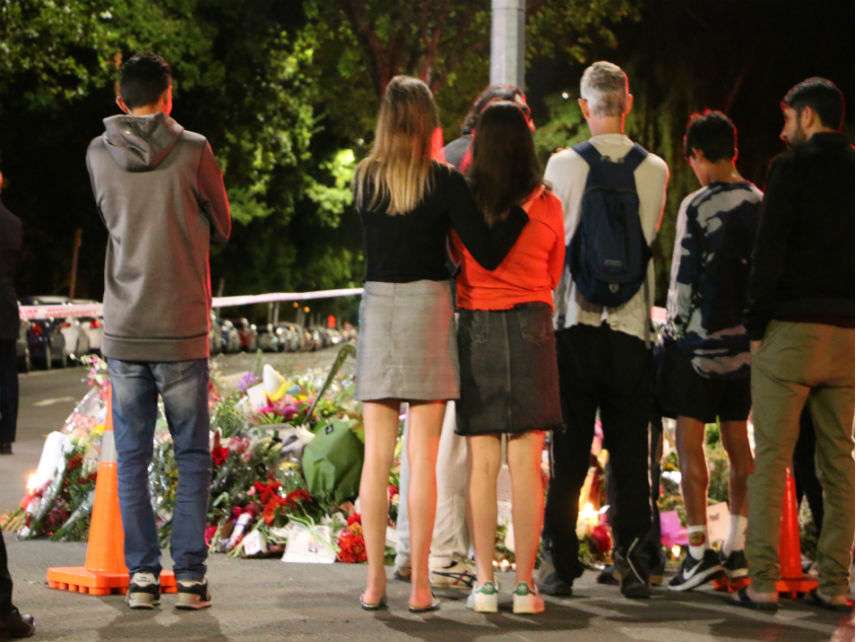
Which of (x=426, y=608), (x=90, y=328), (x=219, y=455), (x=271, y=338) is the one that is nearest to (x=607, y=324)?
(x=426, y=608)

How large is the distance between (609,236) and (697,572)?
162 centimetres

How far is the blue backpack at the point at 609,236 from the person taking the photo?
7230mm

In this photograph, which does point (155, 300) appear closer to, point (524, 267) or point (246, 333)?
point (524, 267)

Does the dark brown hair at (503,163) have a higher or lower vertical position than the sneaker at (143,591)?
higher

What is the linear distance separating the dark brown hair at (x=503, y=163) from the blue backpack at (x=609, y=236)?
1.72ft

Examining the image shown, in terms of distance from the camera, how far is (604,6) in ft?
92.3

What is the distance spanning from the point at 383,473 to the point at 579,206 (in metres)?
1.47

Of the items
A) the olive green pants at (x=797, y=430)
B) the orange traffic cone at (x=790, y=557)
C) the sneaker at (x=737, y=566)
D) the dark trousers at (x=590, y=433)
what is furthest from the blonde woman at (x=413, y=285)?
the orange traffic cone at (x=790, y=557)

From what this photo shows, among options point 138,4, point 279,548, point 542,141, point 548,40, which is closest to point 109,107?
point 138,4

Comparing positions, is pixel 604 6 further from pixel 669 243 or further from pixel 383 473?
pixel 383 473

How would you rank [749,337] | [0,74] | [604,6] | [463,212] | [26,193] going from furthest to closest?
[26,193]
[0,74]
[604,6]
[749,337]
[463,212]

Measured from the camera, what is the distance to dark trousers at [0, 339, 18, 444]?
12.0m

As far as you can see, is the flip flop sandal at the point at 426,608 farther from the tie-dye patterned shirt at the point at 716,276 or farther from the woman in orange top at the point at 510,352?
the tie-dye patterned shirt at the point at 716,276

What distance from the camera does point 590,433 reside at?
7.45 metres
